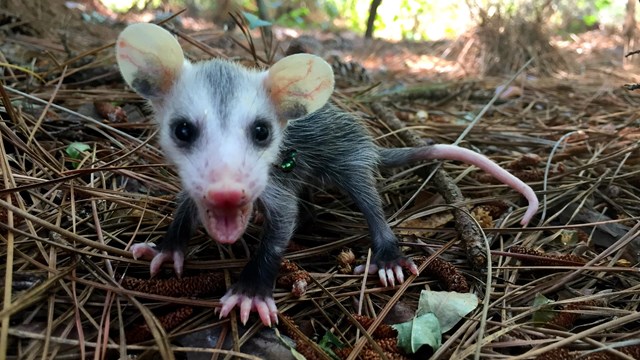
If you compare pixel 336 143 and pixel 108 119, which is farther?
pixel 108 119

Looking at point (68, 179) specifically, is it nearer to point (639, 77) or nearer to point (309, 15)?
point (639, 77)

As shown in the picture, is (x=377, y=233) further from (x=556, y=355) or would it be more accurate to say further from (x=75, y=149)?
(x=75, y=149)

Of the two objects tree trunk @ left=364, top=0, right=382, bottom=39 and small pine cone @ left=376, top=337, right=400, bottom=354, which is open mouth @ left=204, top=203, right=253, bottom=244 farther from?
tree trunk @ left=364, top=0, right=382, bottom=39

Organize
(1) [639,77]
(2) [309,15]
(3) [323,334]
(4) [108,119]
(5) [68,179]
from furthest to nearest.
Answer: (2) [309,15]
(1) [639,77]
(4) [108,119]
(5) [68,179]
(3) [323,334]

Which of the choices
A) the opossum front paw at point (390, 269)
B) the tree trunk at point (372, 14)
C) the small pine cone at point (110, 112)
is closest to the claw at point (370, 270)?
the opossum front paw at point (390, 269)

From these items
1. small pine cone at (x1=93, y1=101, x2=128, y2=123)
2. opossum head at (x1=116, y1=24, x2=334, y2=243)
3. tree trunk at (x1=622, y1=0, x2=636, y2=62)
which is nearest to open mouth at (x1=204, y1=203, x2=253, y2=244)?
opossum head at (x1=116, y1=24, x2=334, y2=243)

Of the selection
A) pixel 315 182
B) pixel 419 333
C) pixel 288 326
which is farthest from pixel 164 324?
pixel 315 182

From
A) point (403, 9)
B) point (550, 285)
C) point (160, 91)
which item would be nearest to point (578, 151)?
point (550, 285)
